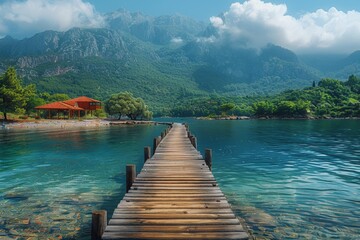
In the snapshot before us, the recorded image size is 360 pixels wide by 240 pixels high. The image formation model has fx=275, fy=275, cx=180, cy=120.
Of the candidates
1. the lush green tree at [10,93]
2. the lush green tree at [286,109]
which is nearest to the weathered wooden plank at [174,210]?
the lush green tree at [10,93]

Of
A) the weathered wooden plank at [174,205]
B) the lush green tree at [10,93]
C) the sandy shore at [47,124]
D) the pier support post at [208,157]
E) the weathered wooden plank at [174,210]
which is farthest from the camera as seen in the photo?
the lush green tree at [10,93]

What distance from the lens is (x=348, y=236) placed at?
925cm

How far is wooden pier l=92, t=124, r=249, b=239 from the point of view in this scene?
6578 mm

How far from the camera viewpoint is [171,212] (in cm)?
786

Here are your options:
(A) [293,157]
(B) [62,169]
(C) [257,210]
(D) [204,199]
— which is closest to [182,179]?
(D) [204,199]

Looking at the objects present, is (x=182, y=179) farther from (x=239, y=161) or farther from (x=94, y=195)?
(x=239, y=161)

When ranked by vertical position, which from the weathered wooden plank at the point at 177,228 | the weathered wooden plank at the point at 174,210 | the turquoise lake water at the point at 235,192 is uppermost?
the weathered wooden plank at the point at 174,210

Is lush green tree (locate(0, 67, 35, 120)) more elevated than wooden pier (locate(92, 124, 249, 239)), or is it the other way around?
lush green tree (locate(0, 67, 35, 120))

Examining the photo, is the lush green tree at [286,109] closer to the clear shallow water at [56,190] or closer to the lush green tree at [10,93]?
the lush green tree at [10,93]

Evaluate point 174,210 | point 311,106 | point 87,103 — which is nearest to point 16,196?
point 174,210

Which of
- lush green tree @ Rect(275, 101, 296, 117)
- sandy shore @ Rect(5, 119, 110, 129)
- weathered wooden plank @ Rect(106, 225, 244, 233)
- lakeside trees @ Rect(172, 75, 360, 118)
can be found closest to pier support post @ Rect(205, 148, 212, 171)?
weathered wooden plank @ Rect(106, 225, 244, 233)

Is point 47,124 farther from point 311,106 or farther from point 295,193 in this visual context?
point 311,106

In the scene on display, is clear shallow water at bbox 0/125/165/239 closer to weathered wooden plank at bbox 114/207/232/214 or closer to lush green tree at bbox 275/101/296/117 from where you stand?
weathered wooden plank at bbox 114/207/232/214

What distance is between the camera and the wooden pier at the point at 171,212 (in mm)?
6578
